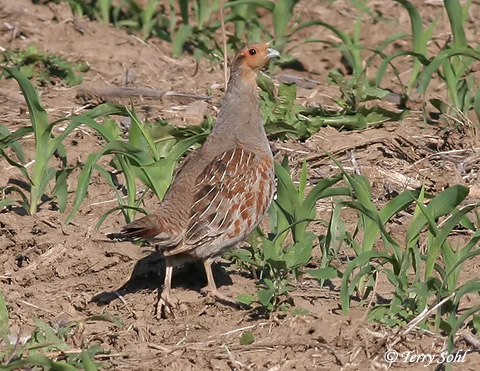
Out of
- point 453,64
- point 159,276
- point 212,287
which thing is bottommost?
point 159,276

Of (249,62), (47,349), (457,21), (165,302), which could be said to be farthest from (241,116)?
(457,21)

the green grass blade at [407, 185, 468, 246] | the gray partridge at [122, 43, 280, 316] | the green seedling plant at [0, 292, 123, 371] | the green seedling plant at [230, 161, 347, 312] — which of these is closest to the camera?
the green seedling plant at [0, 292, 123, 371]

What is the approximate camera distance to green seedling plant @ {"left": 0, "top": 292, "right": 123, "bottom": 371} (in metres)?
4.58

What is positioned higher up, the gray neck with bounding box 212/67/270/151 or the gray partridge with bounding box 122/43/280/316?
the gray neck with bounding box 212/67/270/151

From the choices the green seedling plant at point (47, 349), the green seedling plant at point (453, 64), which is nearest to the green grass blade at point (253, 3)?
the green seedling plant at point (453, 64)

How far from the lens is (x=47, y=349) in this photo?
5039mm

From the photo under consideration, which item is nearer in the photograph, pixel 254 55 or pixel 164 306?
pixel 164 306

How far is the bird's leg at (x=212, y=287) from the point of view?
575 cm

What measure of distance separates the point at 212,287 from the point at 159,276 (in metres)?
0.54

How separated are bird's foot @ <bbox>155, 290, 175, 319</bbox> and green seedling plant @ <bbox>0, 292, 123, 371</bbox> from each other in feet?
1.05

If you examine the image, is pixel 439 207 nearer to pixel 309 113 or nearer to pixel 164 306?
pixel 164 306

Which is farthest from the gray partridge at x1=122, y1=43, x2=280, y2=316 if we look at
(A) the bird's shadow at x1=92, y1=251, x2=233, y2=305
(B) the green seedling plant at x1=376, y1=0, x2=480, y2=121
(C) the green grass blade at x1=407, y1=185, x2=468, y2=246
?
(B) the green seedling plant at x1=376, y1=0, x2=480, y2=121

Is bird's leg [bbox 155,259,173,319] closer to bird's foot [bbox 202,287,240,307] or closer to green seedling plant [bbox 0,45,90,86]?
bird's foot [bbox 202,287,240,307]

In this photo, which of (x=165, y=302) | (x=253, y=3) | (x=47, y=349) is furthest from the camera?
(x=253, y=3)
